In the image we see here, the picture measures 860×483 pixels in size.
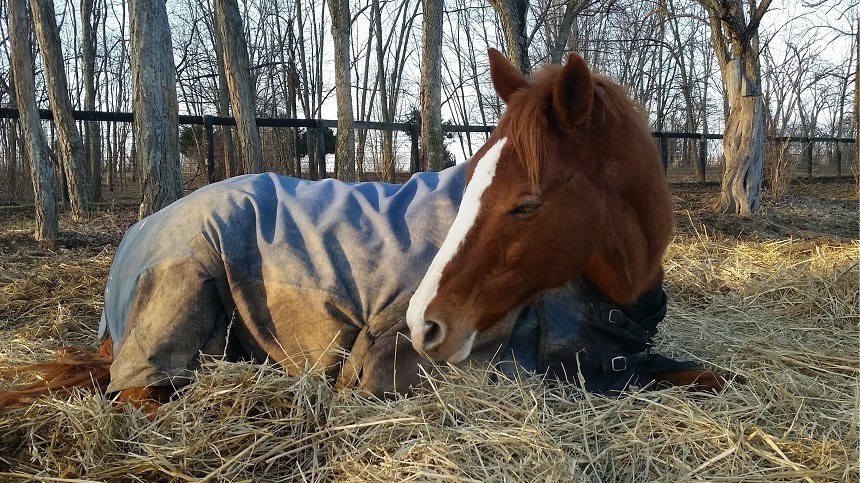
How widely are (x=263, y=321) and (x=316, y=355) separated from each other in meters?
0.27

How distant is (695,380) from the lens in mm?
2064

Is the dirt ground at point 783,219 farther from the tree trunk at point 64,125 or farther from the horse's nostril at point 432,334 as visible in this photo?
the tree trunk at point 64,125

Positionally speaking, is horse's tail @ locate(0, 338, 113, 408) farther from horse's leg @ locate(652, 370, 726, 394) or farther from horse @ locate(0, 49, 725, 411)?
horse's leg @ locate(652, 370, 726, 394)

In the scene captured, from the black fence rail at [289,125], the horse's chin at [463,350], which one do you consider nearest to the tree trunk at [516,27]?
the black fence rail at [289,125]

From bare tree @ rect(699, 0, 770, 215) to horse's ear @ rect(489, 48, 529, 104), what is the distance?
7.38 m

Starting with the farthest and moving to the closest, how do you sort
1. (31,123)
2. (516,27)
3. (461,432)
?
(516,27) → (31,123) → (461,432)

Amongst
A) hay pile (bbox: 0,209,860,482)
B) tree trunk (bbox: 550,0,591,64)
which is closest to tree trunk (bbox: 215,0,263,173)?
tree trunk (bbox: 550,0,591,64)

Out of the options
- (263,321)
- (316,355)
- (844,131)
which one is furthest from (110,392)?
(844,131)

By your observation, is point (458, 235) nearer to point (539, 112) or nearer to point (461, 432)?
point (539, 112)

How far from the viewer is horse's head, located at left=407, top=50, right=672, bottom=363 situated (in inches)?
68.1

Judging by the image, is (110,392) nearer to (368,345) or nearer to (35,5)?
(368,345)

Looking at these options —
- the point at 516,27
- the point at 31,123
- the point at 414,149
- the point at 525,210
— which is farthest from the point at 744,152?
the point at 31,123

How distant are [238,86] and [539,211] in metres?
8.72

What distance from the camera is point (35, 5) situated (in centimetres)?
752
